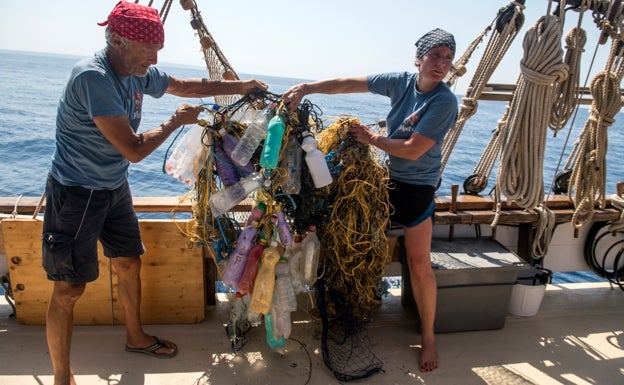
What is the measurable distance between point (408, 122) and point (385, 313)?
1.40m

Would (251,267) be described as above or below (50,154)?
above

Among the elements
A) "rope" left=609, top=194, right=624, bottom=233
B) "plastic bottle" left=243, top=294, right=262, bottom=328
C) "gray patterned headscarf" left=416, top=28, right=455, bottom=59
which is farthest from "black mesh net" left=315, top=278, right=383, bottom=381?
"rope" left=609, top=194, right=624, bottom=233

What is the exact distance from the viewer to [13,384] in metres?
2.30

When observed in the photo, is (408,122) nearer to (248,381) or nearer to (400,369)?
(400,369)

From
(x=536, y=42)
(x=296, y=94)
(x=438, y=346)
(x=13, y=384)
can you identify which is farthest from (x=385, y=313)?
(x=13, y=384)

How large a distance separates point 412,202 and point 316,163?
0.58m

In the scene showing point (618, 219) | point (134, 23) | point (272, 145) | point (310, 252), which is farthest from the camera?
point (618, 219)

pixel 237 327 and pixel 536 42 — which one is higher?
pixel 536 42

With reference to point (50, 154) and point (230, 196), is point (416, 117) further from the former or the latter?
point (50, 154)

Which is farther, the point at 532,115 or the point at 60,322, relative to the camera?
the point at 532,115

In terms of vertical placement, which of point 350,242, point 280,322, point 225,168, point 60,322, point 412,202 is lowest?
point 280,322

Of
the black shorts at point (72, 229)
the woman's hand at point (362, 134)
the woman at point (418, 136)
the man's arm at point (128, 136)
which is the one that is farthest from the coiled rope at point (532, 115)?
the black shorts at point (72, 229)

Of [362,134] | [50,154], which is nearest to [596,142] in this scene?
[362,134]

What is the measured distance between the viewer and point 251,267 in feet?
7.82
